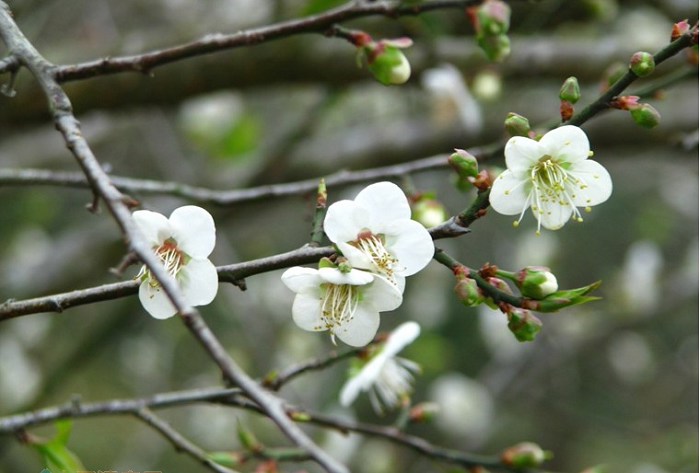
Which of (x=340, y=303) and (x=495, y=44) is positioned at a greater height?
(x=495, y=44)

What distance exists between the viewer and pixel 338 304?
34.9 inches

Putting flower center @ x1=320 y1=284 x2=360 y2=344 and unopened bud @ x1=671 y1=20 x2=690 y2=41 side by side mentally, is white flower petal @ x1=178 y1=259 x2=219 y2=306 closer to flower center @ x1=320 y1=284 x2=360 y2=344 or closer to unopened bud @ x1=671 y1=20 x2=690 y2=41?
flower center @ x1=320 y1=284 x2=360 y2=344

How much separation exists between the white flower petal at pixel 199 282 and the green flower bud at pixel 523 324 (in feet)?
1.02

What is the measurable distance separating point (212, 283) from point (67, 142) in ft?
0.67

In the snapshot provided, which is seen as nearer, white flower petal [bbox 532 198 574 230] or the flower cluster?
the flower cluster

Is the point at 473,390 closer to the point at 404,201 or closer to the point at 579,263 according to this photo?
the point at 579,263

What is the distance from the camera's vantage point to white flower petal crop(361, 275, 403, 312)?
2.69 ft

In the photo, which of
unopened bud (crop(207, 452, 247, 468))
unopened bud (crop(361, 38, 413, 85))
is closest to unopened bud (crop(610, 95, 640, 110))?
unopened bud (crop(361, 38, 413, 85))

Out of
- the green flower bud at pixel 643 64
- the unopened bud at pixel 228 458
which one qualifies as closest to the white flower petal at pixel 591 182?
the green flower bud at pixel 643 64

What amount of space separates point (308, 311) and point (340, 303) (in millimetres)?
41

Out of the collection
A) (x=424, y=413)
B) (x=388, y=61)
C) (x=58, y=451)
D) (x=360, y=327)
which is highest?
(x=388, y=61)

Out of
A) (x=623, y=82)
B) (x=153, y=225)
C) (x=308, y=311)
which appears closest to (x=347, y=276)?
(x=308, y=311)

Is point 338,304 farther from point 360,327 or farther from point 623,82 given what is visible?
point 623,82

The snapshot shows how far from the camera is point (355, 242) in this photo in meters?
0.88
